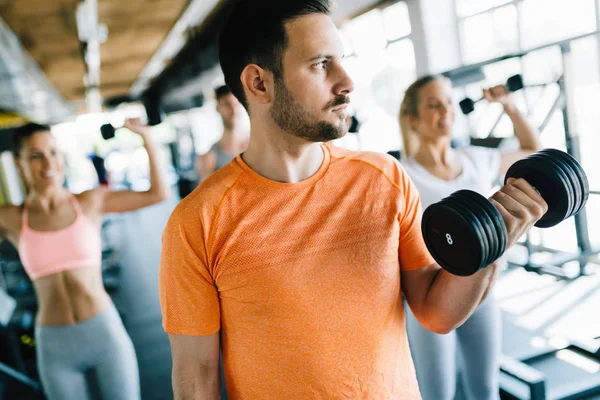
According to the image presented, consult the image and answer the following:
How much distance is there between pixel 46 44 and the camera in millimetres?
6996

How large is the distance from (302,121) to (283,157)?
10 cm

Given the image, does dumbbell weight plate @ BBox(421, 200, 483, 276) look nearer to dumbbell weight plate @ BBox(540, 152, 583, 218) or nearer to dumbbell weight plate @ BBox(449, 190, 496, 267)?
dumbbell weight plate @ BBox(449, 190, 496, 267)

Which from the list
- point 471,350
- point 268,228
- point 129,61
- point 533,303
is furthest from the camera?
point 129,61

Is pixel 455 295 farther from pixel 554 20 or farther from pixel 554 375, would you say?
pixel 554 20

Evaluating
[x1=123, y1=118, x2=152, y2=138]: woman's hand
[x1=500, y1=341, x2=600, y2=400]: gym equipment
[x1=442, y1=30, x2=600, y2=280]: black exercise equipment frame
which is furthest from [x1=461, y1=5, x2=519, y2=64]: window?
[x1=123, y1=118, x2=152, y2=138]: woman's hand

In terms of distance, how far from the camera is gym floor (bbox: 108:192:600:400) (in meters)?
3.23

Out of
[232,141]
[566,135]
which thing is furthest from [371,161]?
[566,135]

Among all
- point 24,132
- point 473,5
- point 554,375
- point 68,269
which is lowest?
point 554,375

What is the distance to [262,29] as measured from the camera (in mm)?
1008

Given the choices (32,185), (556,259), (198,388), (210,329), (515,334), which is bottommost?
(515,334)

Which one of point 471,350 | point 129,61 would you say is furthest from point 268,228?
point 129,61

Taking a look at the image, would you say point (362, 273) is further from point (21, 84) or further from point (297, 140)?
point (21, 84)

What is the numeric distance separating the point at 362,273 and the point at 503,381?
2159mm

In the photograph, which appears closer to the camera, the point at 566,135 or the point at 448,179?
the point at 448,179
